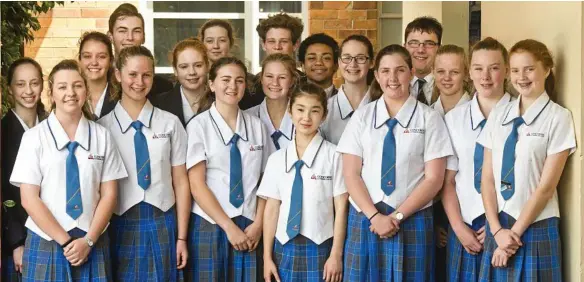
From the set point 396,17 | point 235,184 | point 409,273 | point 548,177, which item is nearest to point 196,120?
point 235,184

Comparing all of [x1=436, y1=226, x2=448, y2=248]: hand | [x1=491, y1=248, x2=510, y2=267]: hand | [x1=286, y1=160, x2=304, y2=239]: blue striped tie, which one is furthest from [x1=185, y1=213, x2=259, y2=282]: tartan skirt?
[x1=491, y1=248, x2=510, y2=267]: hand

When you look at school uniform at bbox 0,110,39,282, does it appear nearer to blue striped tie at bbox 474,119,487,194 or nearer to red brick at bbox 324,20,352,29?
blue striped tie at bbox 474,119,487,194

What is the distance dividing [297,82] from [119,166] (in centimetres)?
101

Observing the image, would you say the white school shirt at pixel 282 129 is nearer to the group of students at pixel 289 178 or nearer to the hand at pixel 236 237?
the group of students at pixel 289 178

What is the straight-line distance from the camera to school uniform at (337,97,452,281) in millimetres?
4656

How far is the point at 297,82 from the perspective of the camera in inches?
201

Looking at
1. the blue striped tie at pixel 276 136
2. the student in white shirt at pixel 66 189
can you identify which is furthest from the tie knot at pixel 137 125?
the blue striped tie at pixel 276 136

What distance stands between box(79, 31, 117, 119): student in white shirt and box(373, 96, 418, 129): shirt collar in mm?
1294

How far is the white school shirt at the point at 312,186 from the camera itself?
4723 mm

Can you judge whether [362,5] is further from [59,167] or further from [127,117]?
[59,167]

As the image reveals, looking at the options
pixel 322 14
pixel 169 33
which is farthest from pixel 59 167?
pixel 322 14

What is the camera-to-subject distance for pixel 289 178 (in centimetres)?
475

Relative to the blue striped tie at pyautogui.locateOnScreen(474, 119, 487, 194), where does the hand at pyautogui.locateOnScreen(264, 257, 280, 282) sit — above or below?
below

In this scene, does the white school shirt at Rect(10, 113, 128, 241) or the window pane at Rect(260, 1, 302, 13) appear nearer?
the white school shirt at Rect(10, 113, 128, 241)
